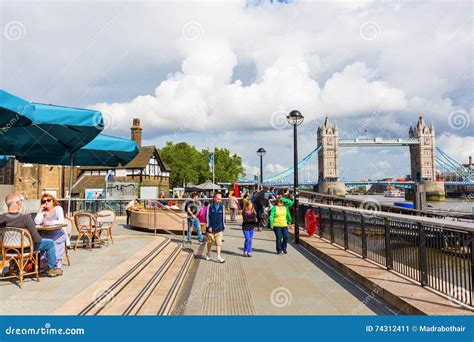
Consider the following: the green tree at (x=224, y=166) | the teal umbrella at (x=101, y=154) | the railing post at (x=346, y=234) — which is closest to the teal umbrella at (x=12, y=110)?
the teal umbrella at (x=101, y=154)

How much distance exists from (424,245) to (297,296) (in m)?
2.04

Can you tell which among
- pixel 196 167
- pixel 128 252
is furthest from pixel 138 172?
pixel 128 252

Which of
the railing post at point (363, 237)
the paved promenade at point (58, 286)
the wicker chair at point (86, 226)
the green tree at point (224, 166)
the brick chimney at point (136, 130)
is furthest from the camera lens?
the green tree at point (224, 166)

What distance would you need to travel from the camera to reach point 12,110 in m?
4.78

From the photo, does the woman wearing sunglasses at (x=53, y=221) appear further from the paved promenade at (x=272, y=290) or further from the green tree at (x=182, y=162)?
the green tree at (x=182, y=162)

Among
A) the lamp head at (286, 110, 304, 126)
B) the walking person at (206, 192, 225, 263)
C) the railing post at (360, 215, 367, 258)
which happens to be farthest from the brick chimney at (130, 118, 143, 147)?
the railing post at (360, 215, 367, 258)

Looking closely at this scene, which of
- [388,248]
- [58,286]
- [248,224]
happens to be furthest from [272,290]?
[58,286]

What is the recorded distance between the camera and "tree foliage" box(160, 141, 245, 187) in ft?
238

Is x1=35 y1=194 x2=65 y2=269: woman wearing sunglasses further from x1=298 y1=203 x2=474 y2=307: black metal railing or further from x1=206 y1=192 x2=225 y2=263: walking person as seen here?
x1=298 y1=203 x2=474 y2=307: black metal railing

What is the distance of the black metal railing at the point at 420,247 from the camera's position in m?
4.67

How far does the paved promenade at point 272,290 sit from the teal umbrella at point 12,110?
3421 mm

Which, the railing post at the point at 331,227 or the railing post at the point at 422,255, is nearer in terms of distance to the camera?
the railing post at the point at 422,255

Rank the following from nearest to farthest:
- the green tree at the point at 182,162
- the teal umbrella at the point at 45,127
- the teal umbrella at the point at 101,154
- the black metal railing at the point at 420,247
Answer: the black metal railing at the point at 420,247
the teal umbrella at the point at 45,127
the teal umbrella at the point at 101,154
the green tree at the point at 182,162
